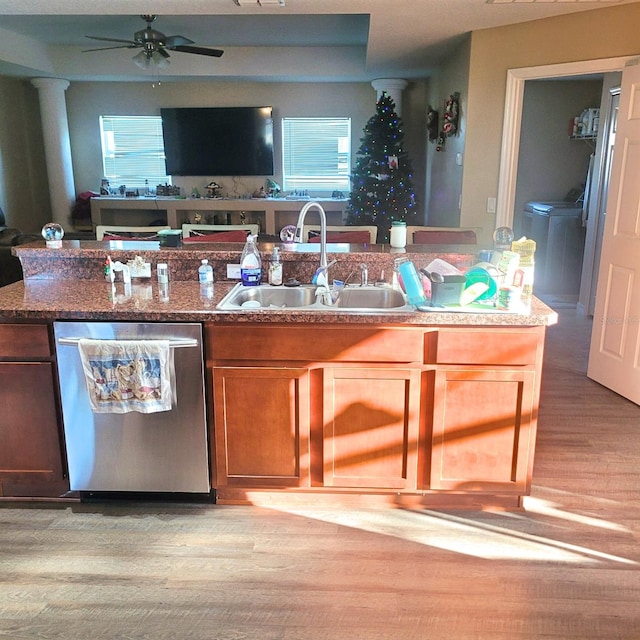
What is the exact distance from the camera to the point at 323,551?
7.37ft

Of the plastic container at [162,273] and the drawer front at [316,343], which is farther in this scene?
the plastic container at [162,273]

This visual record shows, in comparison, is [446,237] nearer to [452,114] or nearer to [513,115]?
[513,115]

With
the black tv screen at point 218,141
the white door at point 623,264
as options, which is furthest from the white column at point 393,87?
the white door at point 623,264

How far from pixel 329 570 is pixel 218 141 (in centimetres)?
733

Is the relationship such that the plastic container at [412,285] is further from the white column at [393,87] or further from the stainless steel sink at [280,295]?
the white column at [393,87]

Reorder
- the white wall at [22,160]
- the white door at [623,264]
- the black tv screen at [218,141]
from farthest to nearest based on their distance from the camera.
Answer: the black tv screen at [218,141], the white wall at [22,160], the white door at [623,264]

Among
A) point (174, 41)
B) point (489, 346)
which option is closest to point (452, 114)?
point (174, 41)

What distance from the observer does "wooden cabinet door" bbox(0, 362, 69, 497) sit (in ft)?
7.89

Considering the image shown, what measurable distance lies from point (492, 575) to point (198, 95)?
7.86 metres

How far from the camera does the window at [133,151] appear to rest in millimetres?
8625

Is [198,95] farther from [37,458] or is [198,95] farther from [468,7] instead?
[37,458]

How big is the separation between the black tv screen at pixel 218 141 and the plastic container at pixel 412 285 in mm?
6529

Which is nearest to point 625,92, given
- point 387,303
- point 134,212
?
point 387,303

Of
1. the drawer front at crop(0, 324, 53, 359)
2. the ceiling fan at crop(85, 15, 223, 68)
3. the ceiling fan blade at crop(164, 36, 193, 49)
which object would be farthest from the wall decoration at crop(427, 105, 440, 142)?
the drawer front at crop(0, 324, 53, 359)
